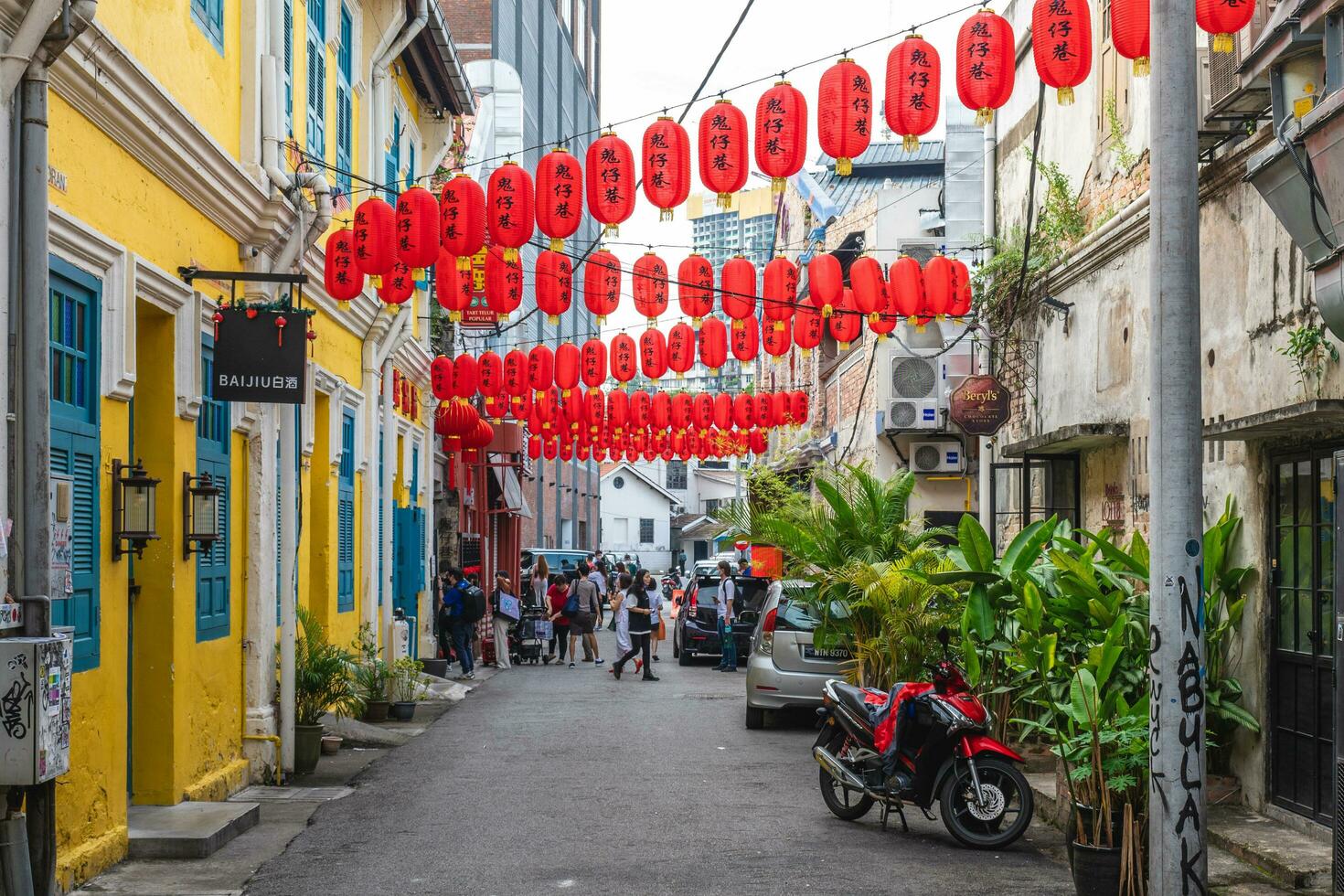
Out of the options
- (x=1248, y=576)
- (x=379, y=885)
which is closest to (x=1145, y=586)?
(x=1248, y=576)

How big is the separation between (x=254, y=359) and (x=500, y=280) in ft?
22.7

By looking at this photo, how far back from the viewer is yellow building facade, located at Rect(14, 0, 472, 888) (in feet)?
28.2

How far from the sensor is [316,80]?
1528 centimetres

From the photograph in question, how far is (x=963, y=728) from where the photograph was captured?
9.98m

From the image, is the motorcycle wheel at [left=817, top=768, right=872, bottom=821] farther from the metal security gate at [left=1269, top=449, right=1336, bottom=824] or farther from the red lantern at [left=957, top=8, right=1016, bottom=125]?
the red lantern at [left=957, top=8, right=1016, bottom=125]

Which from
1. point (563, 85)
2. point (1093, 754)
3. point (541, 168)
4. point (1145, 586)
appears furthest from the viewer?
point (563, 85)

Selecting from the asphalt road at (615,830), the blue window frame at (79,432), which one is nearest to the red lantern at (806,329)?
the asphalt road at (615,830)

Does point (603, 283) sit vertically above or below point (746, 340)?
above

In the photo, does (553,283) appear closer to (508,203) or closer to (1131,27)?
(508,203)

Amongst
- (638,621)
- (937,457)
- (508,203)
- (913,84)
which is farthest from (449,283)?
(937,457)

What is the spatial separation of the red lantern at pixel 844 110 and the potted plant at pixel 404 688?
317 inches

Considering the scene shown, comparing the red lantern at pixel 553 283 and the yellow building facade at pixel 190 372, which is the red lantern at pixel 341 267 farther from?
the red lantern at pixel 553 283

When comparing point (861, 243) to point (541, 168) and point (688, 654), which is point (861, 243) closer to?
point (688, 654)

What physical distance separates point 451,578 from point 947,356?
9601 mm
